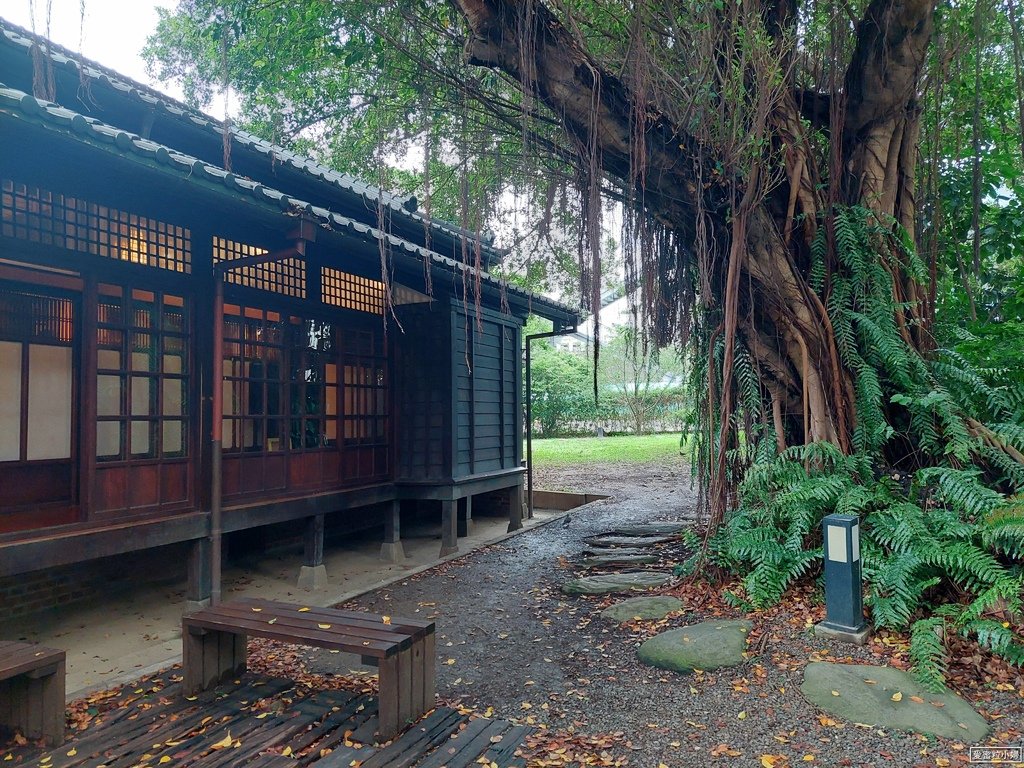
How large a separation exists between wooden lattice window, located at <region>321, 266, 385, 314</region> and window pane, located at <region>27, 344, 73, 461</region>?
2397mm

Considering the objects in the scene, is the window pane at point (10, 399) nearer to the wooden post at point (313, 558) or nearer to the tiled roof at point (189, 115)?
the tiled roof at point (189, 115)

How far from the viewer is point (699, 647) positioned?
3.88 meters

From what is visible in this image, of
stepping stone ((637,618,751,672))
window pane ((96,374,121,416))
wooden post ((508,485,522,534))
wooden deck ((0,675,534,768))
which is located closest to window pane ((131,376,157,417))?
window pane ((96,374,121,416))

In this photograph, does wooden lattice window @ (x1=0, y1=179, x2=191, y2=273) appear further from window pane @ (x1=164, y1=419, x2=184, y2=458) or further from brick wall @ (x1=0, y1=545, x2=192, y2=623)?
brick wall @ (x1=0, y1=545, x2=192, y2=623)

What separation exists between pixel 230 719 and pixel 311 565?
310 cm

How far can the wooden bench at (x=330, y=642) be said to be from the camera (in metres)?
3.05

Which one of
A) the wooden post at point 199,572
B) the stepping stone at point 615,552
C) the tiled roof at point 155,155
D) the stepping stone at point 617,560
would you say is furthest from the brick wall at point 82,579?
the stepping stone at point 615,552

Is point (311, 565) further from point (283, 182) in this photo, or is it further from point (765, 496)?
point (765, 496)

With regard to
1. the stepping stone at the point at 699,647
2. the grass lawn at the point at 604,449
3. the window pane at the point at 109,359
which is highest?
the window pane at the point at 109,359

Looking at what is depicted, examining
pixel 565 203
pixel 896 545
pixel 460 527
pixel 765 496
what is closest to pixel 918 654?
pixel 896 545

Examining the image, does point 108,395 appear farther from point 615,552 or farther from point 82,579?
point 615,552

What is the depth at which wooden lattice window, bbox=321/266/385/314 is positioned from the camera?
264 inches

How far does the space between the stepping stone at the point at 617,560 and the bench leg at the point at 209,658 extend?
11.9 feet

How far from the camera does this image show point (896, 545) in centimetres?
401
